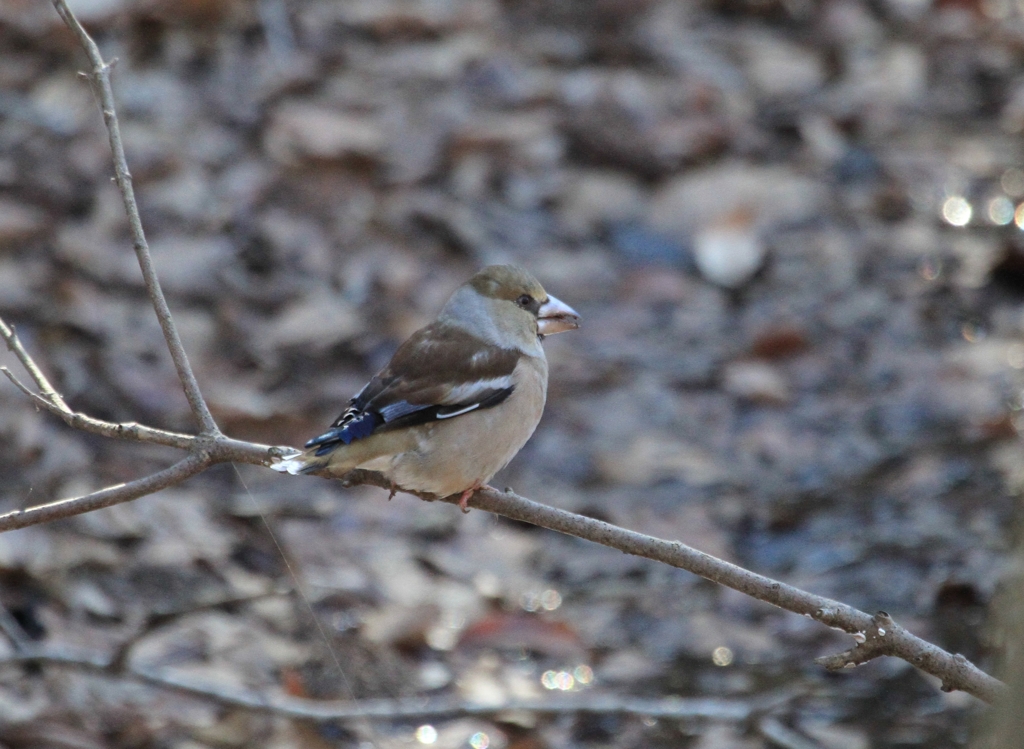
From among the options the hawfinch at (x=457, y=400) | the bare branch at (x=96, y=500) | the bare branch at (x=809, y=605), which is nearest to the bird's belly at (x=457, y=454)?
the hawfinch at (x=457, y=400)

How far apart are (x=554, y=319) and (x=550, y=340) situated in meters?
2.21

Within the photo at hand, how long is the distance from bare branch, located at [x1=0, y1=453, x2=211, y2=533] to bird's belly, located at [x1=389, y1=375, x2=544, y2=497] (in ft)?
2.54

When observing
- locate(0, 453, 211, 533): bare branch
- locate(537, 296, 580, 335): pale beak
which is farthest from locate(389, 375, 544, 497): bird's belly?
locate(0, 453, 211, 533): bare branch

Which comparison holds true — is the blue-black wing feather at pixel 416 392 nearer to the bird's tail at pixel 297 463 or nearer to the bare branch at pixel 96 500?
the bird's tail at pixel 297 463

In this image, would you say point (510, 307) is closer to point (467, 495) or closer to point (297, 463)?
point (467, 495)

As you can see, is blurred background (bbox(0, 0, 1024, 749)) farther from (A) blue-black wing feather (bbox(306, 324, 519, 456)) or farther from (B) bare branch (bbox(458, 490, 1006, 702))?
(B) bare branch (bbox(458, 490, 1006, 702))

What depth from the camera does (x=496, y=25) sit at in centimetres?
854

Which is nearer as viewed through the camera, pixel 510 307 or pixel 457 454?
pixel 457 454

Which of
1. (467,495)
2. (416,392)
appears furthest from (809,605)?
(416,392)

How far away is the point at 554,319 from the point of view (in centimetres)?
424

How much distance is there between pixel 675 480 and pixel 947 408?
138cm

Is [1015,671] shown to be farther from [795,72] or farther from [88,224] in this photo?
[795,72]

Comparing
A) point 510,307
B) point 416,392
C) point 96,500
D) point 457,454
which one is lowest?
point 96,500

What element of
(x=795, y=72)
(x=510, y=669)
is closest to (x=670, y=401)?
(x=510, y=669)
